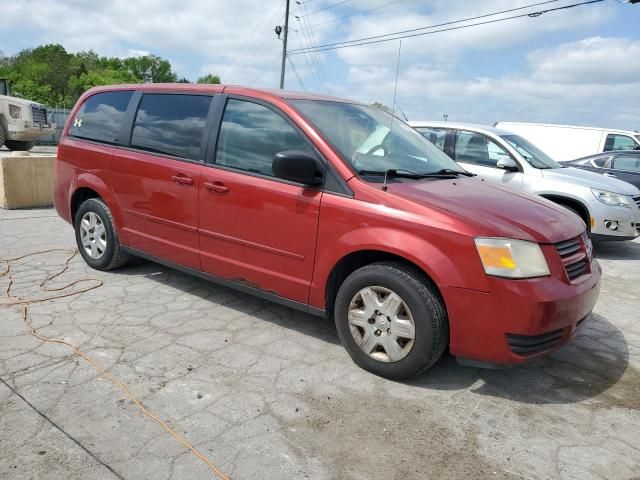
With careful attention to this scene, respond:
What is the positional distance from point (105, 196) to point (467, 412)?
360cm

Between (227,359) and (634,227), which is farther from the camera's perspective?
(634,227)

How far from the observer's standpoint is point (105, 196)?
15.3 ft

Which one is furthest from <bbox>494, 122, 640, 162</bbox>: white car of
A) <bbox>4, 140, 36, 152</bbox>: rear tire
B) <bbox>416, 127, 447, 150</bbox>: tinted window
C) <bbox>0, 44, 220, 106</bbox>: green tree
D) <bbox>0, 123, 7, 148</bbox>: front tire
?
<bbox>0, 44, 220, 106</bbox>: green tree

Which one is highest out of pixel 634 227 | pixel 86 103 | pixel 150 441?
pixel 86 103

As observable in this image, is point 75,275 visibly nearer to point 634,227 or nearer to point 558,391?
point 558,391

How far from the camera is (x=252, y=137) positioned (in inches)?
148

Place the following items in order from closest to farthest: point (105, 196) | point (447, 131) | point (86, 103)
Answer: point (105, 196)
point (86, 103)
point (447, 131)

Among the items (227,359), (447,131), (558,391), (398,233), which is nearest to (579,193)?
(447,131)

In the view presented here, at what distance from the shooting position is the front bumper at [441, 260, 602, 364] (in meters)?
2.76

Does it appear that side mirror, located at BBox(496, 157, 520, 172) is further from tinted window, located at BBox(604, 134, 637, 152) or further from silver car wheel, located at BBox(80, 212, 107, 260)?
tinted window, located at BBox(604, 134, 637, 152)

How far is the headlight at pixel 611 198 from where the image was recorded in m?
6.81

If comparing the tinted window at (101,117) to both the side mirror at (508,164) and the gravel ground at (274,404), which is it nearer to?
the gravel ground at (274,404)

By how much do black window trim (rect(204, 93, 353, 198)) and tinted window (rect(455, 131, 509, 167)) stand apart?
14.9 feet

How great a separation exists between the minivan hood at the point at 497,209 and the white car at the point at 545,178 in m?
3.26
